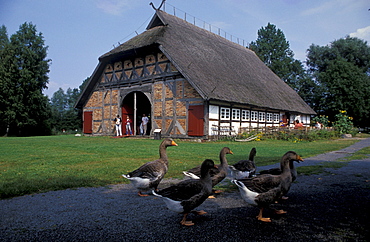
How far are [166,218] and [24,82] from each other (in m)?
39.5

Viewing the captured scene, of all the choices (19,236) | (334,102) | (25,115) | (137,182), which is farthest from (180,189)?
(334,102)

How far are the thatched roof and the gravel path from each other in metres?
14.8

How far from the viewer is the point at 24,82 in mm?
36969

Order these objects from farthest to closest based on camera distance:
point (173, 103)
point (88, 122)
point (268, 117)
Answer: point (88, 122) → point (268, 117) → point (173, 103)

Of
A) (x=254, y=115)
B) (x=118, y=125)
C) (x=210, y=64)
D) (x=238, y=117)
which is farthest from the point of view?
(x=254, y=115)

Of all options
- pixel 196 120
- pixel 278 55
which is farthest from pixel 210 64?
pixel 278 55

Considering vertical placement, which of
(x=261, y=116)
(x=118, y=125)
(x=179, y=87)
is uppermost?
(x=179, y=87)

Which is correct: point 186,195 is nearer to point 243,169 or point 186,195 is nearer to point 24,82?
point 243,169

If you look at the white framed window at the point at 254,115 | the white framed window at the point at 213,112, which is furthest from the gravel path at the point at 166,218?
the white framed window at the point at 254,115

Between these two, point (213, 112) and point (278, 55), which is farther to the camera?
point (278, 55)

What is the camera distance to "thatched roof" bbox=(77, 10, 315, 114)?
71.3 feet

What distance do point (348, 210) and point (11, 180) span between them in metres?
6.59

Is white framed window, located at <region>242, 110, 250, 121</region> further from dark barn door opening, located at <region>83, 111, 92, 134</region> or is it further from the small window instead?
dark barn door opening, located at <region>83, 111, 92, 134</region>

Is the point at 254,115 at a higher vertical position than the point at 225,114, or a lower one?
higher
